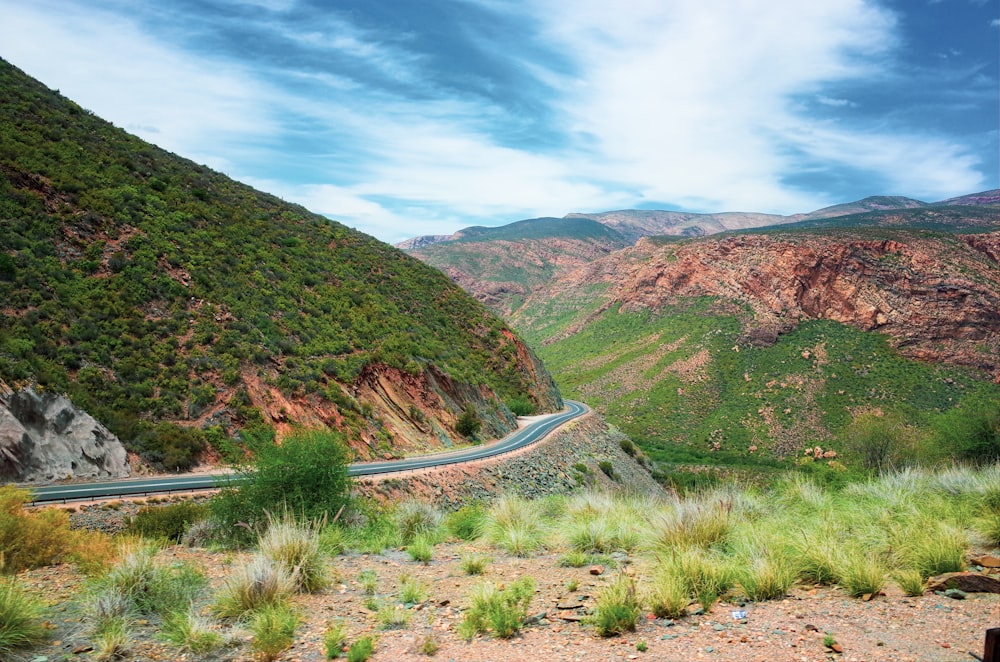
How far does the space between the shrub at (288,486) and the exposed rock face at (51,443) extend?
29.7ft

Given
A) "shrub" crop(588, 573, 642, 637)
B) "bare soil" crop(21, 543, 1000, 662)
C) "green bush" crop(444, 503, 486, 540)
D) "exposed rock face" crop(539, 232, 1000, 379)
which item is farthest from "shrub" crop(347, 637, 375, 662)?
"exposed rock face" crop(539, 232, 1000, 379)

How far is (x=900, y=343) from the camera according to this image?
80.6 m

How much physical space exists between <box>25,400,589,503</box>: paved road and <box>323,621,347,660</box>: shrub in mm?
7898

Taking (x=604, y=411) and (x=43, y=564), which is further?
(x=604, y=411)

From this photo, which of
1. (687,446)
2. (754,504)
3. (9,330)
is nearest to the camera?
(754,504)

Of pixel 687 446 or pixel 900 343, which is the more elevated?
pixel 900 343

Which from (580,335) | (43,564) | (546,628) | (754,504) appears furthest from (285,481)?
(580,335)

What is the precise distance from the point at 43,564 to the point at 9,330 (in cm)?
1747

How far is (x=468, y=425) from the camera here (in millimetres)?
40469

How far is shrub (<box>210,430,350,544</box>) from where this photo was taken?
40.2 feet

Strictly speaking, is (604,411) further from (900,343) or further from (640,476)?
(900,343)

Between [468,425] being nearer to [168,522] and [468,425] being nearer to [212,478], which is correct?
[212,478]

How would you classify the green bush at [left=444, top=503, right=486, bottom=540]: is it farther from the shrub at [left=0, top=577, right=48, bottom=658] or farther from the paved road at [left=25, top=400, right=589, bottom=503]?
the shrub at [left=0, top=577, right=48, bottom=658]

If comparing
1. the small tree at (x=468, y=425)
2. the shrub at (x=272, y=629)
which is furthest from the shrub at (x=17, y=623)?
the small tree at (x=468, y=425)
